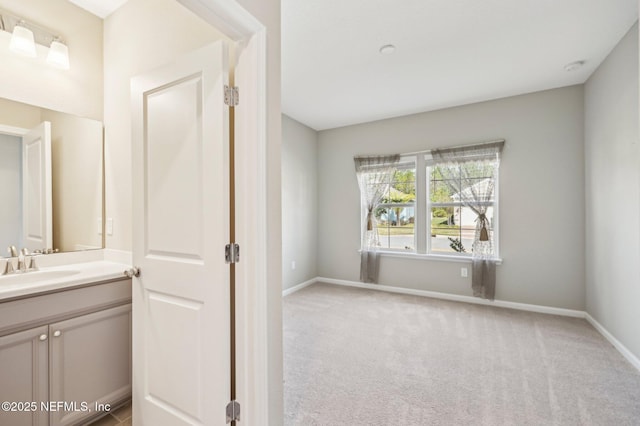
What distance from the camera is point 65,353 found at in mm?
1486

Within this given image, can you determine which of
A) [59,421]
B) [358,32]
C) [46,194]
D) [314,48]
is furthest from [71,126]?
[358,32]

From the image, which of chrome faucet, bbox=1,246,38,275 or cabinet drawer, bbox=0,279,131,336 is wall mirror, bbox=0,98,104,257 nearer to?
chrome faucet, bbox=1,246,38,275

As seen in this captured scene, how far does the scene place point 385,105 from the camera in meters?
3.88

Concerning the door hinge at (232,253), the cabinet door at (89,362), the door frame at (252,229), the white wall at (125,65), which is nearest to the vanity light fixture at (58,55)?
the white wall at (125,65)

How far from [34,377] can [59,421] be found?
0.95 ft

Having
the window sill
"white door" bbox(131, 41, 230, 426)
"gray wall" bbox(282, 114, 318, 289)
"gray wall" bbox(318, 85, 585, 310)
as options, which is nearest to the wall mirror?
"white door" bbox(131, 41, 230, 426)

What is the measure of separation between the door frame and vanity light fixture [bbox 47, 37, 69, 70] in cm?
152

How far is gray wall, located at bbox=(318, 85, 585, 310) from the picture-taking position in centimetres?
329

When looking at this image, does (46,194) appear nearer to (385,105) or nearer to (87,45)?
(87,45)

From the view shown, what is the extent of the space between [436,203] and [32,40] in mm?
4355

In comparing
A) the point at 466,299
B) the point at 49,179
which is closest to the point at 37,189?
the point at 49,179

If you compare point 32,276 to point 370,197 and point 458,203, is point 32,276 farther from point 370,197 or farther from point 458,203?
point 458,203

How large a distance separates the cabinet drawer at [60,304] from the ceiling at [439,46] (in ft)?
7.31

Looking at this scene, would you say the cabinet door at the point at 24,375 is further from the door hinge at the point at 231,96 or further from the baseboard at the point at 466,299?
the baseboard at the point at 466,299
